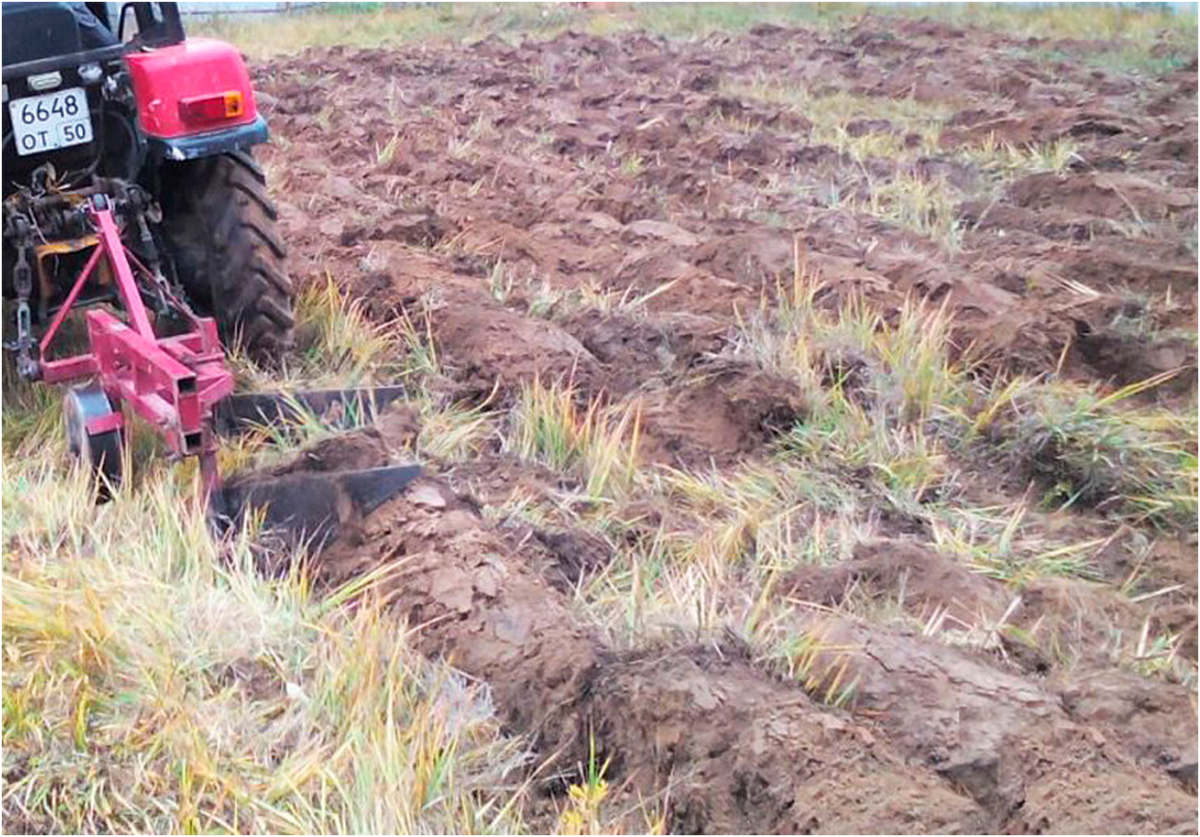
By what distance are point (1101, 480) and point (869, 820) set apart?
1856 mm

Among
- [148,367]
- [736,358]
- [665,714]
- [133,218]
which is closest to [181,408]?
[148,367]

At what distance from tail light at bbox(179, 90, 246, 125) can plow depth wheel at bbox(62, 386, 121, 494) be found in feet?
3.18

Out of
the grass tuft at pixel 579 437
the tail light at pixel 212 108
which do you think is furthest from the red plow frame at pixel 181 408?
the grass tuft at pixel 579 437

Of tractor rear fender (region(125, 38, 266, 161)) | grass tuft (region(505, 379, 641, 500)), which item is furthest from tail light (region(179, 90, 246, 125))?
grass tuft (region(505, 379, 641, 500))

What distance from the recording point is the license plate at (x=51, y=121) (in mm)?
3930

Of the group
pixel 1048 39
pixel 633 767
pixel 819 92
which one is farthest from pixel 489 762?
pixel 1048 39

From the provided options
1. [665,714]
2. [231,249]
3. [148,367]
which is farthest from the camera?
[231,249]

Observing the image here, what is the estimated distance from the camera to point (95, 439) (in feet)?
11.6

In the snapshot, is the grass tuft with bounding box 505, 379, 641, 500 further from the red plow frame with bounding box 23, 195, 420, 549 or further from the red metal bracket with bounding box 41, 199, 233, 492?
the red metal bracket with bounding box 41, 199, 233, 492

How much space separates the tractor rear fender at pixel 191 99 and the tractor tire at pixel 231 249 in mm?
223

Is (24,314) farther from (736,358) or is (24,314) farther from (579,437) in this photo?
(736,358)

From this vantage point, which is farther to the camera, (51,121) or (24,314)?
(51,121)

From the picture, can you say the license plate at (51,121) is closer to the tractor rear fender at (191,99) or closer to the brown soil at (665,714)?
the tractor rear fender at (191,99)

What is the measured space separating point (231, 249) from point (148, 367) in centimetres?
102
